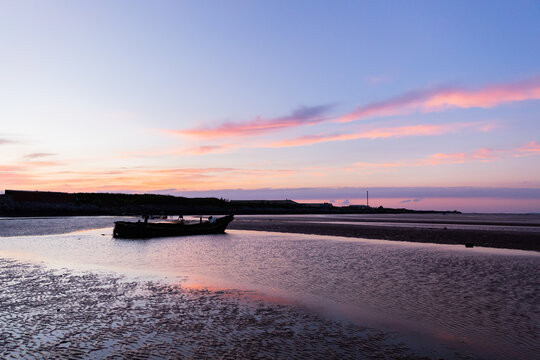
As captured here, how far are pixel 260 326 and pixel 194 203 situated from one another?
137 m

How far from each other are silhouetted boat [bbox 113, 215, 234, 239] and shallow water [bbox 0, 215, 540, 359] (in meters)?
9.94

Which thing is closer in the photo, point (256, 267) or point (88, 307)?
point (88, 307)

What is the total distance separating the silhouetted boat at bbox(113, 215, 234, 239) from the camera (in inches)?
1513

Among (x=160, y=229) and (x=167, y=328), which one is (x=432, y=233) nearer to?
(x=160, y=229)

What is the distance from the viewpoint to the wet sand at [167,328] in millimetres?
7777

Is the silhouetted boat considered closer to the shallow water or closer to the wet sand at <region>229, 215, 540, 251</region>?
the wet sand at <region>229, 215, 540, 251</region>

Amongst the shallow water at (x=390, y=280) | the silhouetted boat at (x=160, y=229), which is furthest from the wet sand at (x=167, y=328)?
the silhouetted boat at (x=160, y=229)

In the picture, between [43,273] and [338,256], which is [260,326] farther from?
[338,256]

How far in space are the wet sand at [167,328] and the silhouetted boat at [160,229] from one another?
25027 millimetres

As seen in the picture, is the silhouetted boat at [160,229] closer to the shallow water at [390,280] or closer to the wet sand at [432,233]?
the wet sand at [432,233]

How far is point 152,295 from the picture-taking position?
1295 centimetres

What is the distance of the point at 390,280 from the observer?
15.6 meters

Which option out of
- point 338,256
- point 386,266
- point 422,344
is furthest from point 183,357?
point 338,256

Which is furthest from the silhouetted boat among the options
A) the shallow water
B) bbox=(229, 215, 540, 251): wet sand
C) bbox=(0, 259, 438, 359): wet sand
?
bbox=(0, 259, 438, 359): wet sand
